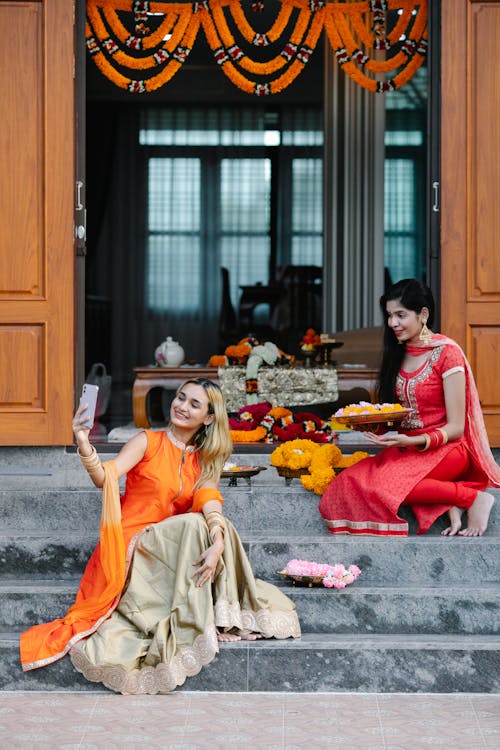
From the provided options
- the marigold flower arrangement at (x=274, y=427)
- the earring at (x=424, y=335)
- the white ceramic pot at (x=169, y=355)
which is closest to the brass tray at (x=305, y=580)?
the earring at (x=424, y=335)

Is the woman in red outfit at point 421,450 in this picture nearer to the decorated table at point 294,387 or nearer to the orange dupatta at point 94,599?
the orange dupatta at point 94,599

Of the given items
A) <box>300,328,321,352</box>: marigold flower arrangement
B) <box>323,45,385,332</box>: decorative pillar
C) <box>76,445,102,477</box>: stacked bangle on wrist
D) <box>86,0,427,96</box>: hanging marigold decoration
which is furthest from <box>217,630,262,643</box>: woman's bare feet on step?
<box>323,45,385,332</box>: decorative pillar

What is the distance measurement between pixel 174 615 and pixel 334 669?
56 cm

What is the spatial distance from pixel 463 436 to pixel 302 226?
894 cm

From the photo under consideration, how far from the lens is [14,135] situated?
5.43 meters

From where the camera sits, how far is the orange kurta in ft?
12.0

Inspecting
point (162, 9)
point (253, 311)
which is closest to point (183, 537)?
point (162, 9)

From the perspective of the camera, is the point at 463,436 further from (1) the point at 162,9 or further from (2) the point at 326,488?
(1) the point at 162,9

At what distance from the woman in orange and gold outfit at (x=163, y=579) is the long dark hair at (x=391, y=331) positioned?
2.80 ft

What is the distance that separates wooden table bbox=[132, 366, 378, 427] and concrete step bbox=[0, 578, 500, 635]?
132 inches

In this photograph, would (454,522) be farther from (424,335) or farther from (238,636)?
(238,636)

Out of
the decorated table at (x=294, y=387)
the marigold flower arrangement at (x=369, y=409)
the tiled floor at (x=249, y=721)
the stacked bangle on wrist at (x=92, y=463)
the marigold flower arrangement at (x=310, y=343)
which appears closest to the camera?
the tiled floor at (x=249, y=721)

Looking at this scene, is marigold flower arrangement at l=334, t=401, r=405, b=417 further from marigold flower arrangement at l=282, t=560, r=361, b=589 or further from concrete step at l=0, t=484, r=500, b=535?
marigold flower arrangement at l=282, t=560, r=361, b=589

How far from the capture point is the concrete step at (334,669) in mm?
3629
